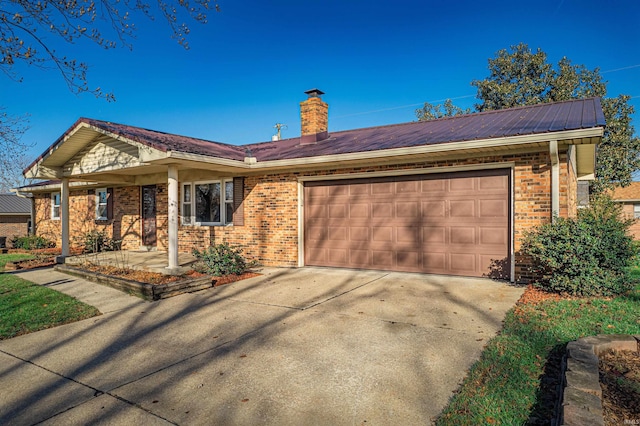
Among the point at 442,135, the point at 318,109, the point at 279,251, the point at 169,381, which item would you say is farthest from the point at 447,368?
the point at 318,109

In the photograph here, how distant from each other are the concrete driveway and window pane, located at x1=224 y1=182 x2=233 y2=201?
4.61 meters

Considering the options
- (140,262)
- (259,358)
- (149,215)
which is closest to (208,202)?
(140,262)

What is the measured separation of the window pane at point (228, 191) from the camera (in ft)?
37.7

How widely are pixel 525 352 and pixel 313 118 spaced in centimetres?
977

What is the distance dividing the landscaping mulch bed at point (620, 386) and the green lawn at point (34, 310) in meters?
6.89

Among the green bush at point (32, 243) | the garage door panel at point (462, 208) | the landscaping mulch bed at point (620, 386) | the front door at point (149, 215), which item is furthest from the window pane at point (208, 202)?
the green bush at point (32, 243)

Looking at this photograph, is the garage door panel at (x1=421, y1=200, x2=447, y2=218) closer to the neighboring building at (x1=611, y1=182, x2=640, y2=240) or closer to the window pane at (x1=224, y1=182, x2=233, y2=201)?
the window pane at (x1=224, y1=182, x2=233, y2=201)

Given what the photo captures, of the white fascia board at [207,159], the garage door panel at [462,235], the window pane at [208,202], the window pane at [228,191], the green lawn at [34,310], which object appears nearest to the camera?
the green lawn at [34,310]

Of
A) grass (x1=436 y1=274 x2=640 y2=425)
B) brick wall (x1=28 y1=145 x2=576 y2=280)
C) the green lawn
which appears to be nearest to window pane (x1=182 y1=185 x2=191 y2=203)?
brick wall (x1=28 y1=145 x2=576 y2=280)

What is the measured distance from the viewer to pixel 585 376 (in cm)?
311

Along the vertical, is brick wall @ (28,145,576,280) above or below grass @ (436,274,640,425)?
above

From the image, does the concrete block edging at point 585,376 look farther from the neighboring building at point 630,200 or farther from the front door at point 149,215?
the neighboring building at point 630,200

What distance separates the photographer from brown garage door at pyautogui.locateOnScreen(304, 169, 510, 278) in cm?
799

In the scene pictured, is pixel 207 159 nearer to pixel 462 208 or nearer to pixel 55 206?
pixel 462 208
